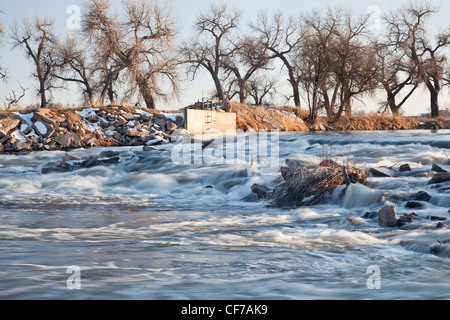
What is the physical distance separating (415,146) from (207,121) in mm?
14060

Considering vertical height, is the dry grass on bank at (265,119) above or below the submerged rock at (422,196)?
above

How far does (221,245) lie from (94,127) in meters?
21.0

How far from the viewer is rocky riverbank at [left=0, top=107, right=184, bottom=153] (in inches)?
846

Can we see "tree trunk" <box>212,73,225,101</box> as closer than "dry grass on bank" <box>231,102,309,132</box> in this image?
No

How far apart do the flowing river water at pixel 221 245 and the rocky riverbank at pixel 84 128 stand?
12.0 metres

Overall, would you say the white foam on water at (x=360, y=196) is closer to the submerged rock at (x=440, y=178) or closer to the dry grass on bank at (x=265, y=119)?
the submerged rock at (x=440, y=178)

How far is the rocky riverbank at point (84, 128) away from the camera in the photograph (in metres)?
21.5

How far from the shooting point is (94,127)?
2509 centimetres

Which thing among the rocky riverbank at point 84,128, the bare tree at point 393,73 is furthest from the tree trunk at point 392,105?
the rocky riverbank at point 84,128

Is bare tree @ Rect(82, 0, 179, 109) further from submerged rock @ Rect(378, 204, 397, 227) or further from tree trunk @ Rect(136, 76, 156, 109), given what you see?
submerged rock @ Rect(378, 204, 397, 227)

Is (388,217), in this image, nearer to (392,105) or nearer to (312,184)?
(312,184)

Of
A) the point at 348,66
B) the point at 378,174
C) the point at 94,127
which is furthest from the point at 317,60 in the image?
the point at 378,174

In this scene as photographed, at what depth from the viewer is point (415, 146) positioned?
15461 mm

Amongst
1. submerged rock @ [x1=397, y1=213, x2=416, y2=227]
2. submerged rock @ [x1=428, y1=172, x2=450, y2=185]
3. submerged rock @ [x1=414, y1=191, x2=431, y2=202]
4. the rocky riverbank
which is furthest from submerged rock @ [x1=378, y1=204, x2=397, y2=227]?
the rocky riverbank
